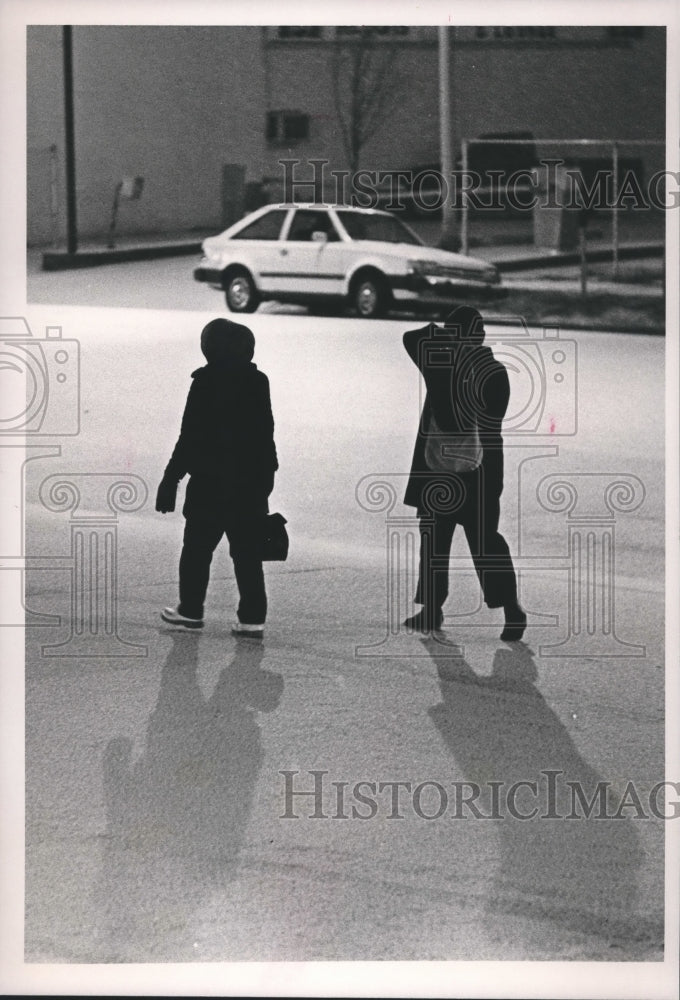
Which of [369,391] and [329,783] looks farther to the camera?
[369,391]

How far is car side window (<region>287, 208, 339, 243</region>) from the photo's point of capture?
20.3ft

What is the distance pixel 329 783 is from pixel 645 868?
43.3 inches

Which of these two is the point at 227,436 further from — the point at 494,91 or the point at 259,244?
the point at 494,91

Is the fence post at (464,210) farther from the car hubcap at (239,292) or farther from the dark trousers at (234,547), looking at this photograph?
the dark trousers at (234,547)

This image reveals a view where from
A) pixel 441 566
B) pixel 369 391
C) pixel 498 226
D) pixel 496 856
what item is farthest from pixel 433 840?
pixel 498 226

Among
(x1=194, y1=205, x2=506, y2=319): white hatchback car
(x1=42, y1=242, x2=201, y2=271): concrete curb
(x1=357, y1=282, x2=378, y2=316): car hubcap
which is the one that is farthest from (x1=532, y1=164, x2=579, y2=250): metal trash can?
(x1=42, y1=242, x2=201, y2=271): concrete curb

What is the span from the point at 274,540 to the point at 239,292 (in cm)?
96

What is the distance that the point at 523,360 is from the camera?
626cm

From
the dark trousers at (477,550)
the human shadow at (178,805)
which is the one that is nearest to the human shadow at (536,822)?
the dark trousers at (477,550)

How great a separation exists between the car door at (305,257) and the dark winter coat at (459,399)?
0.49m

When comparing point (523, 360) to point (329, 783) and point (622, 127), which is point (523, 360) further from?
point (329, 783)

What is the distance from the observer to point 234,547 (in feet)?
20.5

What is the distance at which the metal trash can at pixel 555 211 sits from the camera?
6.20 metres

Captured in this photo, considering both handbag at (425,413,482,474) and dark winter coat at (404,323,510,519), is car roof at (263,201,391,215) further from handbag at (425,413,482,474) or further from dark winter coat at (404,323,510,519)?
handbag at (425,413,482,474)
